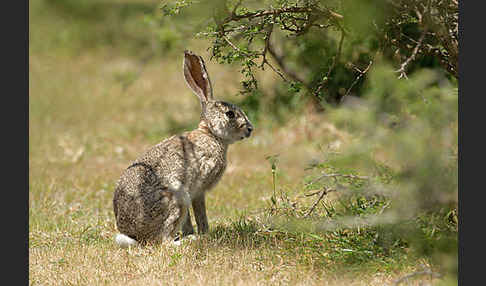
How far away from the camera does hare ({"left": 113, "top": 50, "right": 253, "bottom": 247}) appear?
6066mm

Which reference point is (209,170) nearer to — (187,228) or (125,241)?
(187,228)

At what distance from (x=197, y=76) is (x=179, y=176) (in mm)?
1070

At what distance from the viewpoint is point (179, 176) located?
615 centimetres

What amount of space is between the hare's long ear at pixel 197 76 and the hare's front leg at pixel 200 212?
963mm

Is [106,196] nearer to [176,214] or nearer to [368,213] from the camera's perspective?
[176,214]

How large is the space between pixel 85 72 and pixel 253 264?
1211 cm

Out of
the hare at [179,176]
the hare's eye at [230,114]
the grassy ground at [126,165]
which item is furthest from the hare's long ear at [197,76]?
the grassy ground at [126,165]

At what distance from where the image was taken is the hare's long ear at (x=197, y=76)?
6.44 meters

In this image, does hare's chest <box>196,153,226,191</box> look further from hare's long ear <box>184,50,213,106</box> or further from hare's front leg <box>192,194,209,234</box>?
hare's long ear <box>184,50,213,106</box>

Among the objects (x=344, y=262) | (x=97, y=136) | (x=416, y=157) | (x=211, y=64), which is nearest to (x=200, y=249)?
(x=344, y=262)

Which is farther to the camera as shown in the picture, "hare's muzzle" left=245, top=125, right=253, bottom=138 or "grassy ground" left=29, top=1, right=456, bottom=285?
"hare's muzzle" left=245, top=125, right=253, bottom=138

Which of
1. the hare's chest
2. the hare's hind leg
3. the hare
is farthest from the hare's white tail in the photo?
the hare's chest

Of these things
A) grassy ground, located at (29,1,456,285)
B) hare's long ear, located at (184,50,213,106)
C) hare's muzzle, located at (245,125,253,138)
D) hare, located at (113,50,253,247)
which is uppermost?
hare's long ear, located at (184,50,213,106)

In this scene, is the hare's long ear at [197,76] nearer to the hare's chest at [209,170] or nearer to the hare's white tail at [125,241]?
the hare's chest at [209,170]
